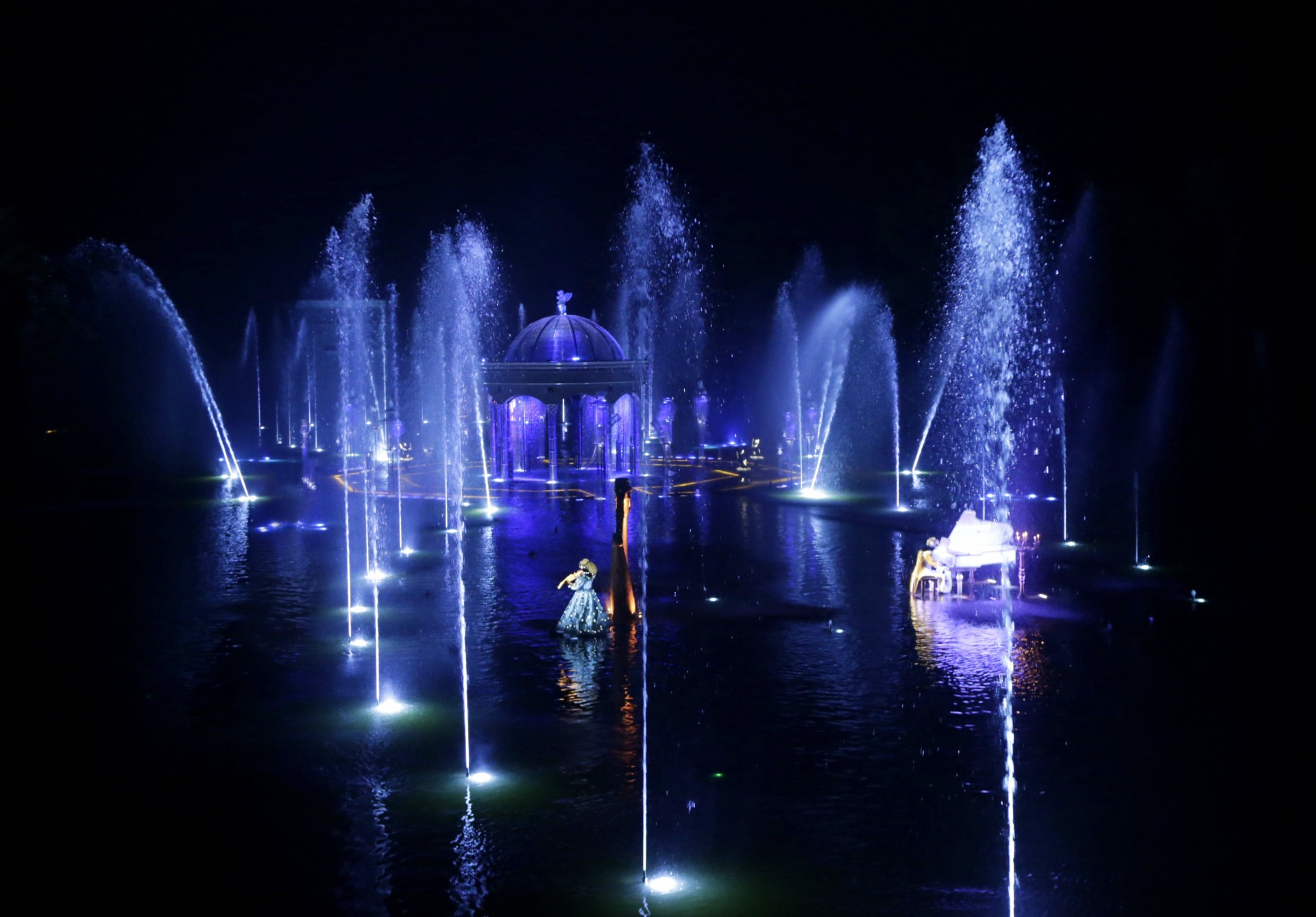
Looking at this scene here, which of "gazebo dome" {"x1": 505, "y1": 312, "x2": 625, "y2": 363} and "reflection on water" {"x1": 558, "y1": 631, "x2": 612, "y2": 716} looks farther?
"gazebo dome" {"x1": 505, "y1": 312, "x2": 625, "y2": 363}

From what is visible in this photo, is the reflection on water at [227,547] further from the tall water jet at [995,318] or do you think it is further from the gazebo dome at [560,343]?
the tall water jet at [995,318]

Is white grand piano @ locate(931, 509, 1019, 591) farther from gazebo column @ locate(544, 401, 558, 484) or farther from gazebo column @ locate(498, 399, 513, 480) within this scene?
gazebo column @ locate(498, 399, 513, 480)

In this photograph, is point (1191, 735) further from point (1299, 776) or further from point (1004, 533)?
point (1004, 533)

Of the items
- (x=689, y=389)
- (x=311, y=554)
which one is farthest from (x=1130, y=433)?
(x=311, y=554)

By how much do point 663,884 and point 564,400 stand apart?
111ft

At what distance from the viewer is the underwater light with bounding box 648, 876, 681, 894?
25.5 ft

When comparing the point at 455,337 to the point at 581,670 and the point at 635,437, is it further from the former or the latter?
the point at 581,670

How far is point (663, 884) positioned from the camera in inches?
310

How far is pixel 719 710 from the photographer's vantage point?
11680mm

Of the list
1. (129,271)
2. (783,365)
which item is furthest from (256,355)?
(783,365)

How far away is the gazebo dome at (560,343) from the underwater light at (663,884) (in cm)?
3378

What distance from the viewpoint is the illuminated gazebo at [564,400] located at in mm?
40312

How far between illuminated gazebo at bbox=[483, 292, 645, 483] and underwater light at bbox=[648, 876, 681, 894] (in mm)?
30762

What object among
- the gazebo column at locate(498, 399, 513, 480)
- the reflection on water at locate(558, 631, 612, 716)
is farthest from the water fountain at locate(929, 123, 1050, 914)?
the reflection on water at locate(558, 631, 612, 716)
